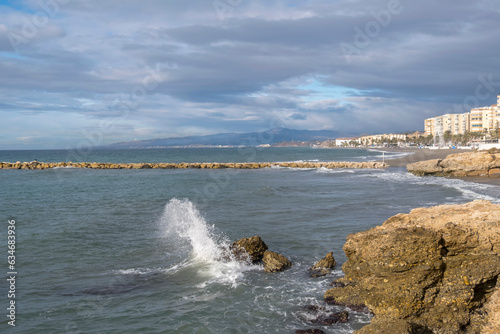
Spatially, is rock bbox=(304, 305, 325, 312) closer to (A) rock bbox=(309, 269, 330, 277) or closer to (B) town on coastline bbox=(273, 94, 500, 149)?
(A) rock bbox=(309, 269, 330, 277)

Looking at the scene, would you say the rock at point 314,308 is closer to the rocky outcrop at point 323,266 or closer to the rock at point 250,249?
the rocky outcrop at point 323,266

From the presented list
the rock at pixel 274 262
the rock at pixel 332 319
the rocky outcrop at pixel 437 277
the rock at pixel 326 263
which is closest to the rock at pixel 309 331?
the rock at pixel 332 319

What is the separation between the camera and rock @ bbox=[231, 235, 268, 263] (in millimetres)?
13367

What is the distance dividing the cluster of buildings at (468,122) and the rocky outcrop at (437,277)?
12078 centimetres

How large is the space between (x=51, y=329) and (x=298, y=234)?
→ 1065 cm

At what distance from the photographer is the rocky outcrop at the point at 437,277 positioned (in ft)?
24.6

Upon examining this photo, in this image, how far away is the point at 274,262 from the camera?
12.5m

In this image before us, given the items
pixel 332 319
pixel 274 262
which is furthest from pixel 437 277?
pixel 274 262

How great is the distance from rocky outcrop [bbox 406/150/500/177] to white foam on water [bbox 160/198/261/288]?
32.3 metres

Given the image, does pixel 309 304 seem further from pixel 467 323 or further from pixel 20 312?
pixel 20 312

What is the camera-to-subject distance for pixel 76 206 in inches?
1049

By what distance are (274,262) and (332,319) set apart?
12.7 ft

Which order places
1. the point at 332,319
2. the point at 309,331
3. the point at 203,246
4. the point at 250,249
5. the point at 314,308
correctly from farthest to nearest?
1. the point at 203,246
2. the point at 250,249
3. the point at 314,308
4. the point at 332,319
5. the point at 309,331

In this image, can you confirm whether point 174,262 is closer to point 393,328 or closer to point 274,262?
point 274,262
